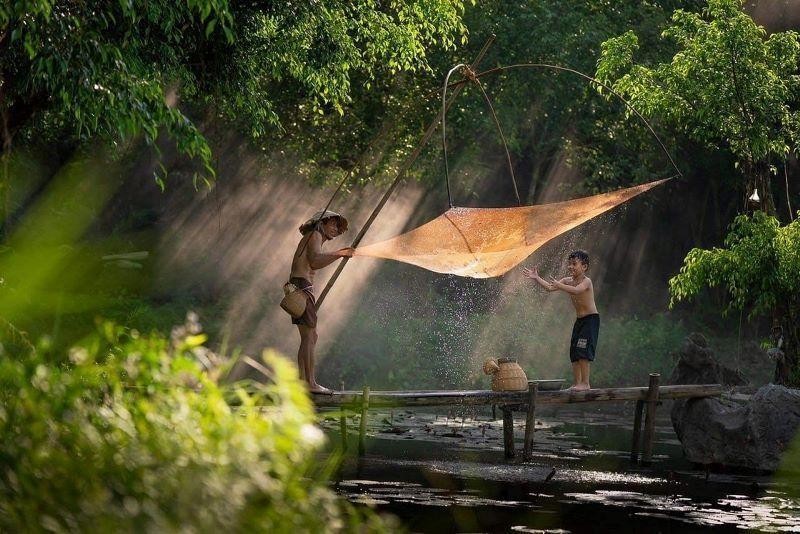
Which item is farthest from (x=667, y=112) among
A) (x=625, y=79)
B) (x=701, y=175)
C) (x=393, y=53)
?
(x=701, y=175)

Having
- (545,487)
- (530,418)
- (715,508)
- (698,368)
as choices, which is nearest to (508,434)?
(530,418)

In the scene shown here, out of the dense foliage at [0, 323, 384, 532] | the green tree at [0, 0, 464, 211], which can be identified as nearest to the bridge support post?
the green tree at [0, 0, 464, 211]

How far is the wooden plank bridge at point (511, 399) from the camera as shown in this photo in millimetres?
12781

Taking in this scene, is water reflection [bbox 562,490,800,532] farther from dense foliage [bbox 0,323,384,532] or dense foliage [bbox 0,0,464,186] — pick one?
dense foliage [bbox 0,323,384,532]

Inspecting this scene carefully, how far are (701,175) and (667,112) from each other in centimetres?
1266

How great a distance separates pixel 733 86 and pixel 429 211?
12.8 meters

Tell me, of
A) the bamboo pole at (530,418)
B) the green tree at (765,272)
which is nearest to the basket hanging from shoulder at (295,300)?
the bamboo pole at (530,418)

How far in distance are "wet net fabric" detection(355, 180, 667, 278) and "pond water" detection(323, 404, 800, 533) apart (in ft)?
7.16

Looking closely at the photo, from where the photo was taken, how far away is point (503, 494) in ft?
36.4

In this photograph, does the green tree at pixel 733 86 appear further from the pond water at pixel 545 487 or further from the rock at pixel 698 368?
the pond water at pixel 545 487

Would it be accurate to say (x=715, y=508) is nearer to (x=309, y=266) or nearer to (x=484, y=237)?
(x=484, y=237)

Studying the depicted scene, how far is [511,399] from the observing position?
13.4 m

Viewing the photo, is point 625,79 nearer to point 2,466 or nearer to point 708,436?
point 708,436

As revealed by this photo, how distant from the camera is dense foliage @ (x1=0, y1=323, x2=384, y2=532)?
4.04 metres
